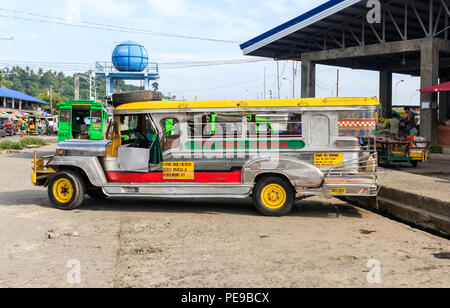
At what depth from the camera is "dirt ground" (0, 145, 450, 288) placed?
4.70 metres

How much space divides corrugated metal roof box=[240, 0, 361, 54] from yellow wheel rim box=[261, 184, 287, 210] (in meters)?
14.2

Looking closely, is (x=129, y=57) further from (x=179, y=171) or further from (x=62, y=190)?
(x=179, y=171)

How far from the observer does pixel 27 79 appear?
485 ft

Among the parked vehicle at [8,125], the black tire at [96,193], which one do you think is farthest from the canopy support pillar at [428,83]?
the parked vehicle at [8,125]

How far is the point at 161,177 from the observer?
27.9ft

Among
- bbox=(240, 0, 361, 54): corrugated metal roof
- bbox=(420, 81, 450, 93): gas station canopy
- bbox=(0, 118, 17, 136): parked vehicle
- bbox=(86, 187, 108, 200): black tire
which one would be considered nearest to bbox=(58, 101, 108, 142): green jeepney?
bbox=(240, 0, 361, 54): corrugated metal roof

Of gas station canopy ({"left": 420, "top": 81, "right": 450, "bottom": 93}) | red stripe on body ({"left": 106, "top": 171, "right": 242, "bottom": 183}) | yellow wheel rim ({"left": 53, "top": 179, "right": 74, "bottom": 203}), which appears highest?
gas station canopy ({"left": 420, "top": 81, "right": 450, "bottom": 93})

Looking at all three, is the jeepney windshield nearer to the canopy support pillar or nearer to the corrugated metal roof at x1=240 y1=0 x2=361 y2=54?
the corrugated metal roof at x1=240 y1=0 x2=361 y2=54

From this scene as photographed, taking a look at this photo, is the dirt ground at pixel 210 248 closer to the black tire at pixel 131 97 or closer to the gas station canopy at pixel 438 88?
the black tire at pixel 131 97

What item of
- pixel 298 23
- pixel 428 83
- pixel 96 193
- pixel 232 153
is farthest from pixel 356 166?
pixel 298 23

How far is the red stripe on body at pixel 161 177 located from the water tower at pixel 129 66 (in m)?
33.5
